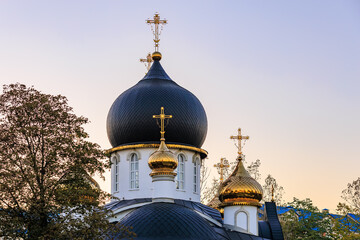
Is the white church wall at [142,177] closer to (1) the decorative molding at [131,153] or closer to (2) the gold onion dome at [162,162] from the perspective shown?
(1) the decorative molding at [131,153]

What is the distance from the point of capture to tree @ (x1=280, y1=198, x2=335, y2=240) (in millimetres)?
31312

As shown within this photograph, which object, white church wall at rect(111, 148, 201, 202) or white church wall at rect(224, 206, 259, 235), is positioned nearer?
white church wall at rect(111, 148, 201, 202)

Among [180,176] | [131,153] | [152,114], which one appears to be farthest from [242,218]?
[152,114]

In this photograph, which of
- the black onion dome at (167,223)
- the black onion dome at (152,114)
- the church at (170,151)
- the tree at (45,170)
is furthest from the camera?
the black onion dome at (152,114)

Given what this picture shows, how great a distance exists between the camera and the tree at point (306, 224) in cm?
3131

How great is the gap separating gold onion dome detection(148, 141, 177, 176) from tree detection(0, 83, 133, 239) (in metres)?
6.21

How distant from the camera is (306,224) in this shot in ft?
106

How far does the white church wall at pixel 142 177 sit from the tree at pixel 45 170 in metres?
8.01

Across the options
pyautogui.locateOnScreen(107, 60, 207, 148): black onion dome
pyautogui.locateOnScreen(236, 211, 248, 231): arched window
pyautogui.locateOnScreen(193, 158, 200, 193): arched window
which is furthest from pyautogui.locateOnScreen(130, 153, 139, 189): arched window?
pyautogui.locateOnScreen(236, 211, 248, 231): arched window

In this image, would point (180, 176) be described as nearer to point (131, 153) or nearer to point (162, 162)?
point (131, 153)

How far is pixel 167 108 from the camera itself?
24969 mm

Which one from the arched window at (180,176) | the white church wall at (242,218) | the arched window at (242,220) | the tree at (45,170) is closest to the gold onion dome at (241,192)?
the white church wall at (242,218)

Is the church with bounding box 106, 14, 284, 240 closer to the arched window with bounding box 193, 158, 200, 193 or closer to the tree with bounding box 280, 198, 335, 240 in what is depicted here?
the arched window with bounding box 193, 158, 200, 193

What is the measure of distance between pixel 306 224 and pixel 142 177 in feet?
34.1
